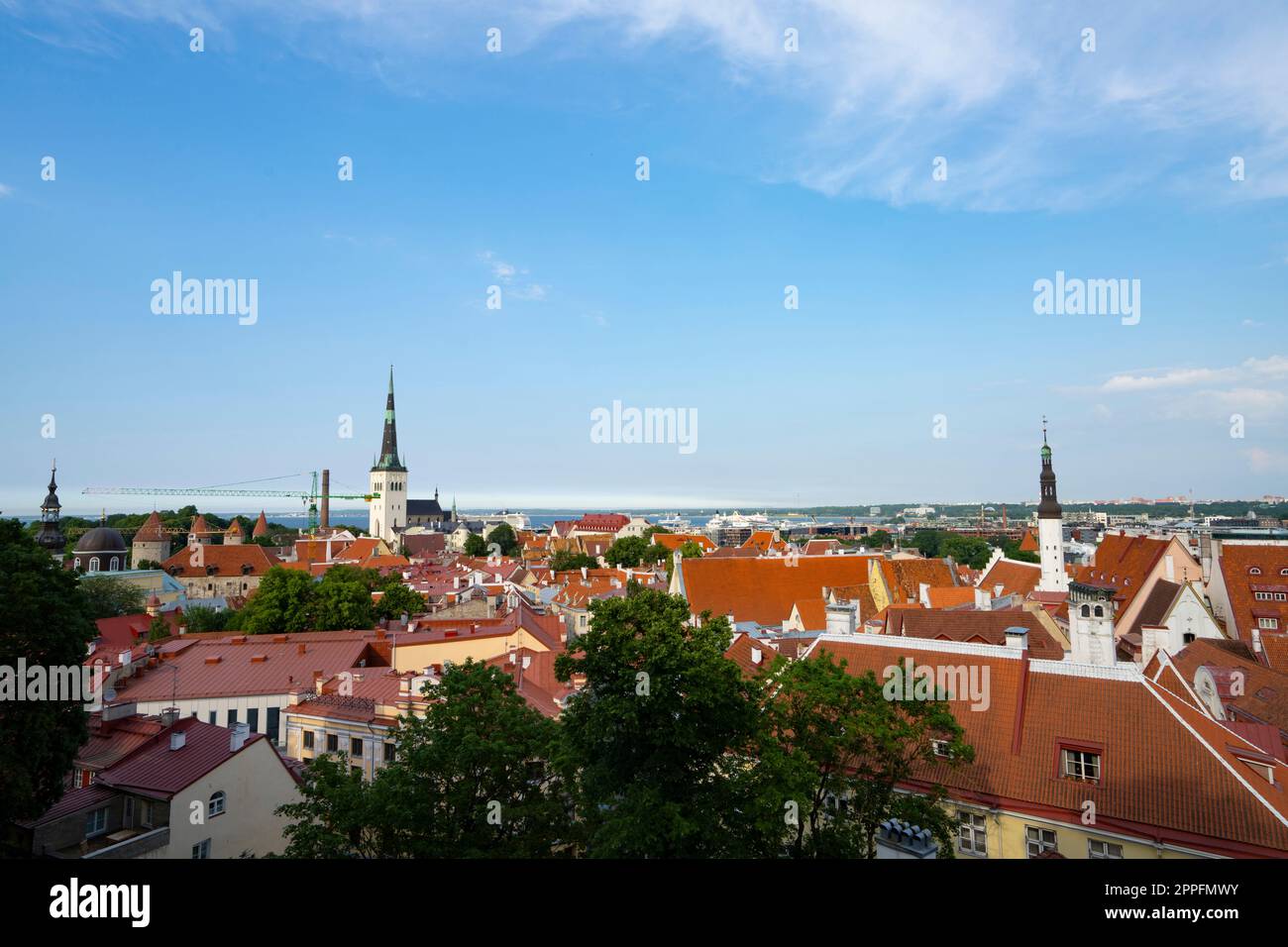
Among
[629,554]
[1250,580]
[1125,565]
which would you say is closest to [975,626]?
[1250,580]

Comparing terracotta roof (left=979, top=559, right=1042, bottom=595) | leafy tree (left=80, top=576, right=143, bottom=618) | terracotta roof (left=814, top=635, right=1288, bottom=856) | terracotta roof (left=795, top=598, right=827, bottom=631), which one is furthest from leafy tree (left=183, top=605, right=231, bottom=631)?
terracotta roof (left=979, top=559, right=1042, bottom=595)

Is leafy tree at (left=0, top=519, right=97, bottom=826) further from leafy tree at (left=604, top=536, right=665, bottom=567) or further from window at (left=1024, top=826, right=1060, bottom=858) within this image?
leafy tree at (left=604, top=536, right=665, bottom=567)

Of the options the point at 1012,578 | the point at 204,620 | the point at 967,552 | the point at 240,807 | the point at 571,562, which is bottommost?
the point at 967,552

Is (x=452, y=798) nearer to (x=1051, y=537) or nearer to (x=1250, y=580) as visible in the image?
(x=1250, y=580)

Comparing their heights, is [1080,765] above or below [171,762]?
above

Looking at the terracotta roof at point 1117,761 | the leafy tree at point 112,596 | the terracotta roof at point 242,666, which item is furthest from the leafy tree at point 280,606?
the terracotta roof at point 1117,761

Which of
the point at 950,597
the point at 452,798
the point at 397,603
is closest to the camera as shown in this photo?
the point at 452,798

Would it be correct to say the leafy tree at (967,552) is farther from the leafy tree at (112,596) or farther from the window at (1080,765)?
the window at (1080,765)
